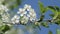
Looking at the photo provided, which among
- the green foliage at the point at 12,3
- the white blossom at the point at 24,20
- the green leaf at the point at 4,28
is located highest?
the green foliage at the point at 12,3

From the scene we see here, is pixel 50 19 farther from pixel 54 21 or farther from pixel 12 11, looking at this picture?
pixel 12 11

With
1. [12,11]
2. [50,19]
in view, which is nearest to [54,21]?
[50,19]

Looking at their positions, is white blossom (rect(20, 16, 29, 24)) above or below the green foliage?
below

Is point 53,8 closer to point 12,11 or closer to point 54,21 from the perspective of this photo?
point 54,21

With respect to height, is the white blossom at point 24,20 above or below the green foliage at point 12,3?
below

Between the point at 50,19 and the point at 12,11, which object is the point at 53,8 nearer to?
the point at 50,19

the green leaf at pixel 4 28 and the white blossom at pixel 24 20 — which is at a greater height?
the white blossom at pixel 24 20

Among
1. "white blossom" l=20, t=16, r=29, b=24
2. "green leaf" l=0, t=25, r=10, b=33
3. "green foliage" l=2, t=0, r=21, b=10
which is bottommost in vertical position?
"green leaf" l=0, t=25, r=10, b=33

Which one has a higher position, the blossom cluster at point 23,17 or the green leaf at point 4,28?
the blossom cluster at point 23,17
